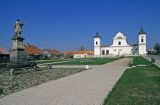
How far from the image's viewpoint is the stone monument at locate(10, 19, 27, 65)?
22.3 m

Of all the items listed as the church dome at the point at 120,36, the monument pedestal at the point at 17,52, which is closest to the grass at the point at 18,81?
the monument pedestal at the point at 17,52

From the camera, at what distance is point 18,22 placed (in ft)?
76.8

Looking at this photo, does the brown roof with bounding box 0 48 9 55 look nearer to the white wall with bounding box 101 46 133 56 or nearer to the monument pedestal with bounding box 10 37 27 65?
the monument pedestal with bounding box 10 37 27 65

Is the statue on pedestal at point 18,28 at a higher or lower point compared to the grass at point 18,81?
higher

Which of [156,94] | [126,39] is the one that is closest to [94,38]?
[126,39]

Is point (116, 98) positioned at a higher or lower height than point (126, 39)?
lower

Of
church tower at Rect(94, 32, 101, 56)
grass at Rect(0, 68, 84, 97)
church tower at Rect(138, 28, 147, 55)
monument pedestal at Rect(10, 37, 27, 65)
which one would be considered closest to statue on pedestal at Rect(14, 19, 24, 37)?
monument pedestal at Rect(10, 37, 27, 65)

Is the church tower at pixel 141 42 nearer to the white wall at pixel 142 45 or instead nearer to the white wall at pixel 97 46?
the white wall at pixel 142 45

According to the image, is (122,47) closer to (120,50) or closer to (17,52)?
(120,50)

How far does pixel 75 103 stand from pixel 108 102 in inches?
39.5

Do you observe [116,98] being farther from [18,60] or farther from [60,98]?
[18,60]

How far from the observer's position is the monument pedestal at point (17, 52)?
22.3m

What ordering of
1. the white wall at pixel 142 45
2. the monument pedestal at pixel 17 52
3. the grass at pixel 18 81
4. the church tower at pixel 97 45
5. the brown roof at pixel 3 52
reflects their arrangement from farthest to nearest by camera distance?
the church tower at pixel 97 45 < the white wall at pixel 142 45 < the brown roof at pixel 3 52 < the monument pedestal at pixel 17 52 < the grass at pixel 18 81

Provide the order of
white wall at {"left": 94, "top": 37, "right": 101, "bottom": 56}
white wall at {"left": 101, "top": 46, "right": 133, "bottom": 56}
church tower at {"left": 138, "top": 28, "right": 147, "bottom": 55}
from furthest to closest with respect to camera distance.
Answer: white wall at {"left": 94, "top": 37, "right": 101, "bottom": 56} < white wall at {"left": 101, "top": 46, "right": 133, "bottom": 56} < church tower at {"left": 138, "top": 28, "right": 147, "bottom": 55}
